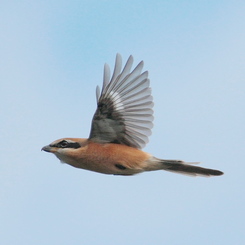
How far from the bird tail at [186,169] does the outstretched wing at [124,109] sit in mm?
576

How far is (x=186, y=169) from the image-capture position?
1402 cm

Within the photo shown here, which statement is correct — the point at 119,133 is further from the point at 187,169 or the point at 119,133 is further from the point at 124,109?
the point at 187,169

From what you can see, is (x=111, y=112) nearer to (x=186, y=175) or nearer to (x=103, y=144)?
(x=103, y=144)

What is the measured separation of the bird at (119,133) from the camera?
13.2 m

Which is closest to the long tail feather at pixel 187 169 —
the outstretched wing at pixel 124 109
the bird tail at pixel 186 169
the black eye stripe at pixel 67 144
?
the bird tail at pixel 186 169

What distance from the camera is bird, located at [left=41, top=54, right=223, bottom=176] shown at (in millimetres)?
13250

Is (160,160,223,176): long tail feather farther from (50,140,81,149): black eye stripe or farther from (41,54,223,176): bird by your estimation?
(50,140,81,149): black eye stripe

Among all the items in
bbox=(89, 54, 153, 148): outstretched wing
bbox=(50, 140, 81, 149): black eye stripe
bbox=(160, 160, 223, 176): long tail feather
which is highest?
bbox=(89, 54, 153, 148): outstretched wing

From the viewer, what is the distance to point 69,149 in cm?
1335

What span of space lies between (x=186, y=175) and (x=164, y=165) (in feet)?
1.87

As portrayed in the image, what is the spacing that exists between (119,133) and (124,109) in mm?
413

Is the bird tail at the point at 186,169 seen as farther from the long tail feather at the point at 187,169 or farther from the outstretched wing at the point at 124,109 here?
the outstretched wing at the point at 124,109

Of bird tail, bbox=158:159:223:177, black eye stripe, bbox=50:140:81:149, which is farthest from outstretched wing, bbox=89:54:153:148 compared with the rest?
bird tail, bbox=158:159:223:177

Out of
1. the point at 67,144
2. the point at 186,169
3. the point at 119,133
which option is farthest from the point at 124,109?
the point at 186,169
